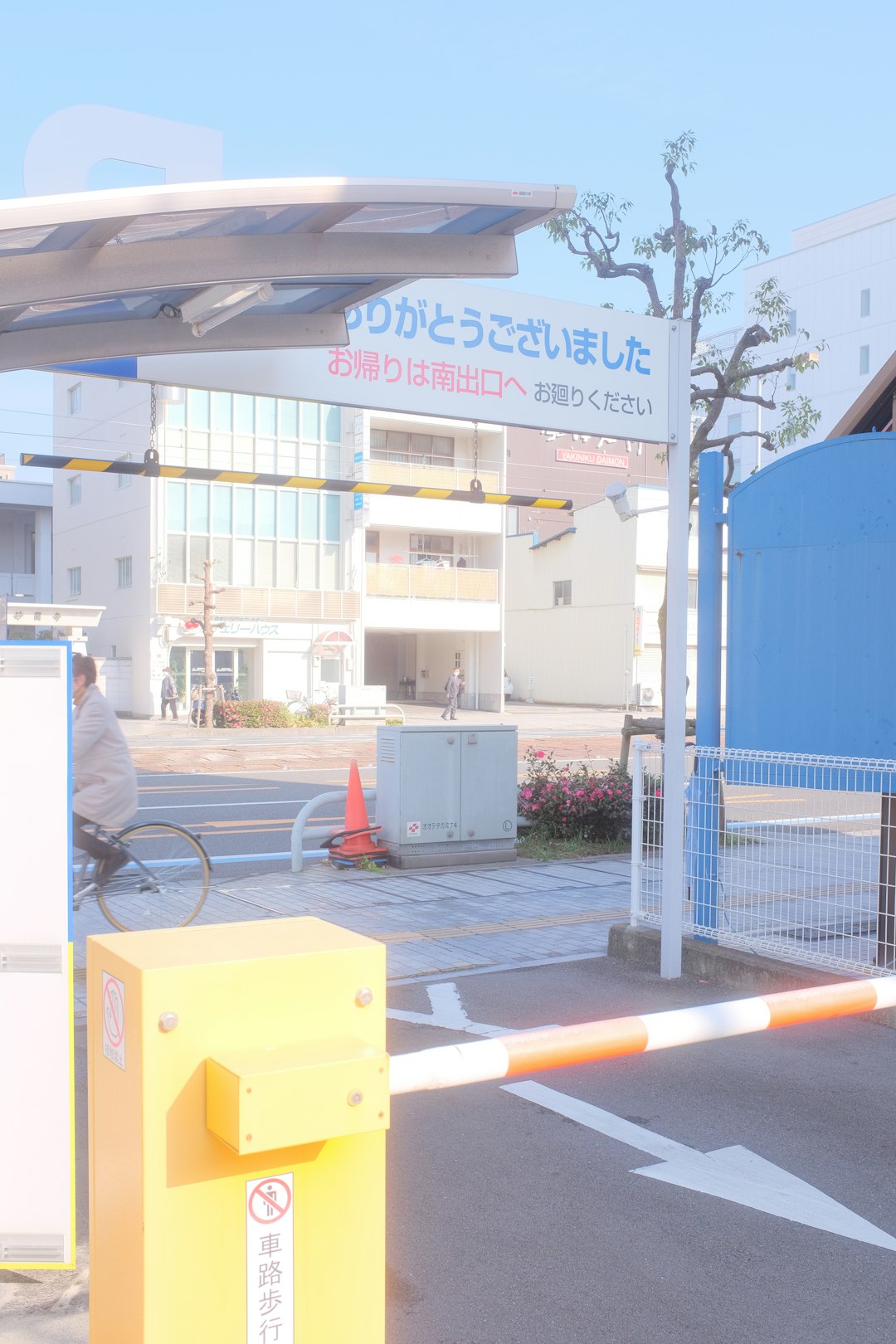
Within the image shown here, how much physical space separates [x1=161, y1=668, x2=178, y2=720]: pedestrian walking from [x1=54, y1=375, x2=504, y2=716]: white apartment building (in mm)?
751

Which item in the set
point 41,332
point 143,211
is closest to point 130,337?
point 41,332

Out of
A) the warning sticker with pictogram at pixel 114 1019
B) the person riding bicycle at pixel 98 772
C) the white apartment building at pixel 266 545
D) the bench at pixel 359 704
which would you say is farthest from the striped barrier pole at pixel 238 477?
the white apartment building at pixel 266 545

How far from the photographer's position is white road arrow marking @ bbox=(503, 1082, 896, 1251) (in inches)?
151

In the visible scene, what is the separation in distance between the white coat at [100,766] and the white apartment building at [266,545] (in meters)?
30.6

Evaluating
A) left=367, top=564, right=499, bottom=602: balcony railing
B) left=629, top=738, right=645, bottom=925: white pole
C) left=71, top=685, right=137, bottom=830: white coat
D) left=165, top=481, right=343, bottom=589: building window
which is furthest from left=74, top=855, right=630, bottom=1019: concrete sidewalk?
left=367, top=564, right=499, bottom=602: balcony railing

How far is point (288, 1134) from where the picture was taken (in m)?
1.59

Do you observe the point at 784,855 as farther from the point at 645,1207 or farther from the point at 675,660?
the point at 645,1207

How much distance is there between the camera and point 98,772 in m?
7.21

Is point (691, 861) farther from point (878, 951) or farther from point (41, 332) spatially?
point (41, 332)

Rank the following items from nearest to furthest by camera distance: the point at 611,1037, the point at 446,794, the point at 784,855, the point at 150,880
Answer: the point at 611,1037 → the point at 784,855 → the point at 150,880 → the point at 446,794

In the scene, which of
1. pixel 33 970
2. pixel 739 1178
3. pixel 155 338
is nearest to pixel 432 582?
pixel 155 338

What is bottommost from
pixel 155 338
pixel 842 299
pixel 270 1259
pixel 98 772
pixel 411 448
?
pixel 270 1259

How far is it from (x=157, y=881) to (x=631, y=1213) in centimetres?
437

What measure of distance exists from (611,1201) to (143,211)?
3.63 meters
